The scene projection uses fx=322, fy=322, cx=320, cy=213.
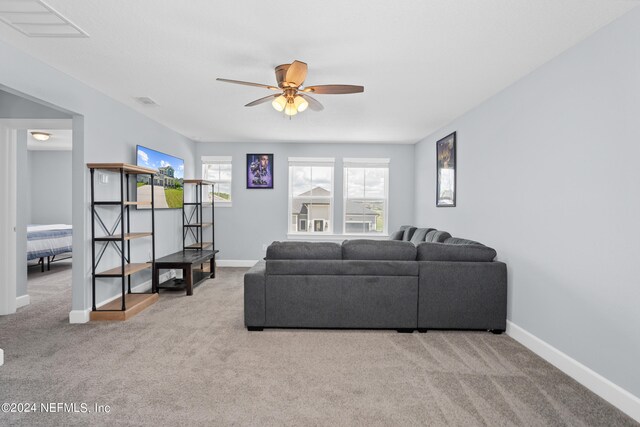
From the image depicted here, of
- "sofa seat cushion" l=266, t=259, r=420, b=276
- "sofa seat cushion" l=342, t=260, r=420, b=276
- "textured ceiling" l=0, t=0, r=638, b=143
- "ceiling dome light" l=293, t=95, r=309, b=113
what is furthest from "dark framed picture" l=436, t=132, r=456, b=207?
"ceiling dome light" l=293, t=95, r=309, b=113

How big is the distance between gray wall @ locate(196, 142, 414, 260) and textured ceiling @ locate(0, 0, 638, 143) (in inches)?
94.3

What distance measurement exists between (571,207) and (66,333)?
451cm

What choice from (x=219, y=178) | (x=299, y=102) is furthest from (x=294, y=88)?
(x=219, y=178)

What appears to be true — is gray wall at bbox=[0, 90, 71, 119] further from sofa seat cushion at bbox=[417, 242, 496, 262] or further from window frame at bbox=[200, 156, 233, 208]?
sofa seat cushion at bbox=[417, 242, 496, 262]

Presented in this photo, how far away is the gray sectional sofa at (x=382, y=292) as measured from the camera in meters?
3.08

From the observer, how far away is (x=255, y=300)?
3125mm

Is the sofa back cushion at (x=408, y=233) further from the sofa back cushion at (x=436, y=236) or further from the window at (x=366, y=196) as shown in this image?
the window at (x=366, y=196)

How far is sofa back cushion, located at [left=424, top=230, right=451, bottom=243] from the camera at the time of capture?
14.2ft

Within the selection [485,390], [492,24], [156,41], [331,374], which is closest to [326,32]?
[492,24]

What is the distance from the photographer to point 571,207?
240 centimetres

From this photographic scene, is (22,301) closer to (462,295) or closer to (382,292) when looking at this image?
(382,292)

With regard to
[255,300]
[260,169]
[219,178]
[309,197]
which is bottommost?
[255,300]

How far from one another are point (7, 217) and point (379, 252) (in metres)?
4.14

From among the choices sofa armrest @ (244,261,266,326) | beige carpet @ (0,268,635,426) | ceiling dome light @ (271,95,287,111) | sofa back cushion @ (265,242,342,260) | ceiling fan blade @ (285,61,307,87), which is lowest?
beige carpet @ (0,268,635,426)
